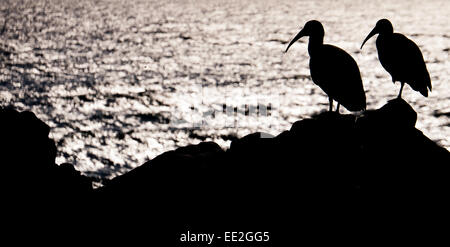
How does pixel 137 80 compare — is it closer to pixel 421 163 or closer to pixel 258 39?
pixel 258 39

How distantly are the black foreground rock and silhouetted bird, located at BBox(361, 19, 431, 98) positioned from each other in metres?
2.43

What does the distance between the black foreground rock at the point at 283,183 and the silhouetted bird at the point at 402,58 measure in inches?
95.7

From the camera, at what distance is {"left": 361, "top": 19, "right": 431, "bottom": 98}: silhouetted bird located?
13656 mm

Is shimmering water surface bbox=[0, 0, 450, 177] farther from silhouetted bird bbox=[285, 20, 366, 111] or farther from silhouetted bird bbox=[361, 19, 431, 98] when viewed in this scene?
silhouetted bird bbox=[361, 19, 431, 98]

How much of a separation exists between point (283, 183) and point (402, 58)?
6.16m

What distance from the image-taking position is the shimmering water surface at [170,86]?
37156 millimetres

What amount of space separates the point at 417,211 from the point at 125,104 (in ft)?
129

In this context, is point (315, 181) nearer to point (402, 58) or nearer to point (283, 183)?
point (283, 183)

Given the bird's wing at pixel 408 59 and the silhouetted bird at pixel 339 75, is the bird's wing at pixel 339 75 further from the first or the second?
the bird's wing at pixel 408 59

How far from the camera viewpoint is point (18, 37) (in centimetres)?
9744

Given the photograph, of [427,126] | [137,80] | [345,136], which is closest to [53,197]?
[345,136]

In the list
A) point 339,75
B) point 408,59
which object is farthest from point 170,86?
point 339,75

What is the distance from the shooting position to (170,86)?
171ft

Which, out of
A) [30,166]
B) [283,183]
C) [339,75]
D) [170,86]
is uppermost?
[170,86]
